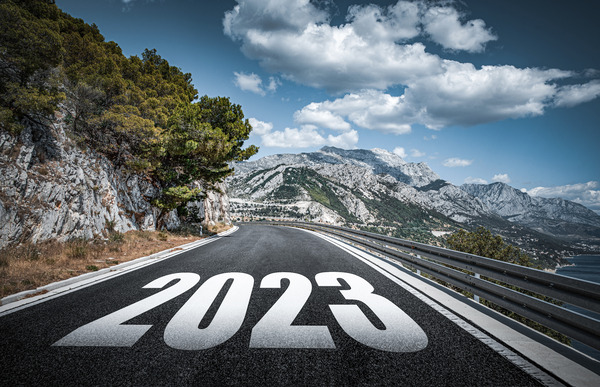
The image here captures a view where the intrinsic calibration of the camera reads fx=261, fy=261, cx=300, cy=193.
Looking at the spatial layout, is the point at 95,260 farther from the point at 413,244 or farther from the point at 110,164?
the point at 413,244

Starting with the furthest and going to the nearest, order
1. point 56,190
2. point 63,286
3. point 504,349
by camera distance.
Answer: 1. point 56,190
2. point 63,286
3. point 504,349

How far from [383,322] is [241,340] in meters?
2.00

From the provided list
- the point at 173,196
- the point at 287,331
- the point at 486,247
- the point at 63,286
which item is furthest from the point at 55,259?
the point at 486,247

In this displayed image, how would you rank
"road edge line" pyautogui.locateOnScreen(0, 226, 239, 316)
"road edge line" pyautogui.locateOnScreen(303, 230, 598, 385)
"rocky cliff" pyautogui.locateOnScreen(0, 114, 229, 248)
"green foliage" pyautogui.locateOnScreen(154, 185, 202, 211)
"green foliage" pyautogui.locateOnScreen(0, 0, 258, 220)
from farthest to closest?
"green foliage" pyautogui.locateOnScreen(154, 185, 202, 211) < "green foliage" pyautogui.locateOnScreen(0, 0, 258, 220) < "rocky cliff" pyautogui.locateOnScreen(0, 114, 229, 248) < "road edge line" pyautogui.locateOnScreen(0, 226, 239, 316) < "road edge line" pyautogui.locateOnScreen(303, 230, 598, 385)

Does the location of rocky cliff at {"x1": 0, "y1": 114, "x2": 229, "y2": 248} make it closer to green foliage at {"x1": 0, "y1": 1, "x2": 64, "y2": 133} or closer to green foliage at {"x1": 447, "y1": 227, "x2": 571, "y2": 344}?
green foliage at {"x1": 0, "y1": 1, "x2": 64, "y2": 133}

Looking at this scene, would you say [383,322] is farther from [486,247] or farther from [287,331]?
[486,247]

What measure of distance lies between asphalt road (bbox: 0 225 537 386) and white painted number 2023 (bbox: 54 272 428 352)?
0.05 feet

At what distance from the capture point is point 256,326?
3.54m

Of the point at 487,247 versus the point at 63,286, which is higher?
the point at 63,286

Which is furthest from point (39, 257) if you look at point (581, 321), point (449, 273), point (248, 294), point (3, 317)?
point (581, 321)

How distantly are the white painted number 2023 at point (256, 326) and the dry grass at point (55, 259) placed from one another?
2922mm

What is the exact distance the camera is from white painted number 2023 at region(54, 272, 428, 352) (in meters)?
3.10

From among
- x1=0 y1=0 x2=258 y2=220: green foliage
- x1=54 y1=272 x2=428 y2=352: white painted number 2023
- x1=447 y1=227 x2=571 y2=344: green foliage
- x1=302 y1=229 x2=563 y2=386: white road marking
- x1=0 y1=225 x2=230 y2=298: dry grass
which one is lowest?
x1=447 y1=227 x2=571 y2=344: green foliage

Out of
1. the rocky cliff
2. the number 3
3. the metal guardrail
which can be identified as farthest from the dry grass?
the metal guardrail
